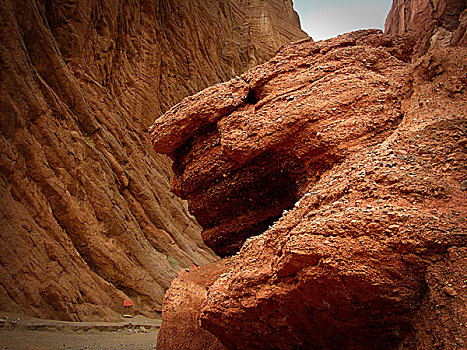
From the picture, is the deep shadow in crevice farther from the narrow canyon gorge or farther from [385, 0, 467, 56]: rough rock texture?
[385, 0, 467, 56]: rough rock texture

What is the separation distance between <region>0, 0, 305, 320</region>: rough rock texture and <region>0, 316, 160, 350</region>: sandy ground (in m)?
0.63

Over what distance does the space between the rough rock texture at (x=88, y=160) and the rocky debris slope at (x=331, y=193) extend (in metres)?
4.21

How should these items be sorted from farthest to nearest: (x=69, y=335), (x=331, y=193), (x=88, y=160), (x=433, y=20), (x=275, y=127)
→ (x=433, y=20) → (x=88, y=160) → (x=69, y=335) → (x=275, y=127) → (x=331, y=193)

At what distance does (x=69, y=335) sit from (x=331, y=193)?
589 centimetres

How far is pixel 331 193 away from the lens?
329cm

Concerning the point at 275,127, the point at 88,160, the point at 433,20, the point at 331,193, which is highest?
the point at 433,20

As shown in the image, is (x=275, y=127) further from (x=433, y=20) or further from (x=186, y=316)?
(x=433, y=20)

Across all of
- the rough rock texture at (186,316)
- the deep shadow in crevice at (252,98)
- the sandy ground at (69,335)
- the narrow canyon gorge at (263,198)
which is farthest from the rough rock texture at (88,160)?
the deep shadow in crevice at (252,98)

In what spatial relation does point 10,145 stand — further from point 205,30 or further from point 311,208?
point 205,30

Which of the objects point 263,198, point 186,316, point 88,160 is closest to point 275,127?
point 263,198

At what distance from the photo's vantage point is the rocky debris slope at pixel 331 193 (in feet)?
8.53

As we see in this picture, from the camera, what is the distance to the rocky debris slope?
2600 millimetres

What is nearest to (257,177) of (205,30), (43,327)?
(43,327)

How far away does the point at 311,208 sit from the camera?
3449 millimetres
